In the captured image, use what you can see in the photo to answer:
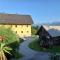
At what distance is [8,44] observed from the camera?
42.3 metres

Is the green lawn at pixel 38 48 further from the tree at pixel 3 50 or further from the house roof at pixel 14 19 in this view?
the house roof at pixel 14 19

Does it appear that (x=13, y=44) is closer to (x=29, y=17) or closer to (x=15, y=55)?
(x=15, y=55)

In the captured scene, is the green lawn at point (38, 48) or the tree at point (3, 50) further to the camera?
the green lawn at point (38, 48)

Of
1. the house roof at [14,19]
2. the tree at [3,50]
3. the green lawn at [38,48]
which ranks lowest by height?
the green lawn at [38,48]

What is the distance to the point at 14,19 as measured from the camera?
305ft

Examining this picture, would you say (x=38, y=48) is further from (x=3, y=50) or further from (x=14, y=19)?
(x=14, y=19)

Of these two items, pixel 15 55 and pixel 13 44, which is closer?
pixel 13 44

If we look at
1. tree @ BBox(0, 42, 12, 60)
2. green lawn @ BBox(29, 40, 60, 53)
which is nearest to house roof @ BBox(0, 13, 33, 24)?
green lawn @ BBox(29, 40, 60, 53)

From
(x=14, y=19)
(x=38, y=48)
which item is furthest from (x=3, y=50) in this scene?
(x=14, y=19)

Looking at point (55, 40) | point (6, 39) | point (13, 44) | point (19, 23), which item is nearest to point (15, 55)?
point (13, 44)

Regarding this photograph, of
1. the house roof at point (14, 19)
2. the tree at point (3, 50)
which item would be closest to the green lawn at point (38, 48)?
the tree at point (3, 50)

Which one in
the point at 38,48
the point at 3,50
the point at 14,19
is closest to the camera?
the point at 3,50

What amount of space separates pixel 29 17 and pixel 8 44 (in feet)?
175

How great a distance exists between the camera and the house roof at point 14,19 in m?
91.4
